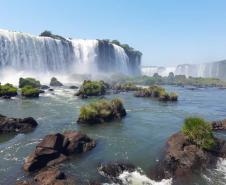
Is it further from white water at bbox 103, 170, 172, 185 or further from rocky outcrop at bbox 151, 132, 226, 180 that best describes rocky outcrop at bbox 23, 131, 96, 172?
rocky outcrop at bbox 151, 132, 226, 180

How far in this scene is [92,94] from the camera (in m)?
68.9

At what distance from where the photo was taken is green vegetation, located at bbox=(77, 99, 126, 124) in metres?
38.5

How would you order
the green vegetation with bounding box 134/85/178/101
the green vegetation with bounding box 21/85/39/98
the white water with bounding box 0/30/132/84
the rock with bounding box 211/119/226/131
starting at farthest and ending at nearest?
the white water with bounding box 0/30/132/84, the green vegetation with bounding box 134/85/178/101, the green vegetation with bounding box 21/85/39/98, the rock with bounding box 211/119/226/131

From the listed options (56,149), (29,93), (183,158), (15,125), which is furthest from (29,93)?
(183,158)

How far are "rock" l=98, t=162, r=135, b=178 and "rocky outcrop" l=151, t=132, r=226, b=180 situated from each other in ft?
6.50

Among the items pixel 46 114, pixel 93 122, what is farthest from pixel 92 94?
pixel 93 122

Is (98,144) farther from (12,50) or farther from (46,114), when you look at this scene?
(12,50)

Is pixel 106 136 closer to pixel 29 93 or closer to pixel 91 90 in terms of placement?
pixel 29 93

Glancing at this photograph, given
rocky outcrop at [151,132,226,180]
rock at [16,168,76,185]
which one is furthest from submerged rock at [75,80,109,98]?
rock at [16,168,76,185]

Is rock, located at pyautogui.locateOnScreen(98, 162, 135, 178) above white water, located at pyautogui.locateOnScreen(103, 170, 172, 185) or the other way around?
above

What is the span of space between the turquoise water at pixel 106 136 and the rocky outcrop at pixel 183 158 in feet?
2.93

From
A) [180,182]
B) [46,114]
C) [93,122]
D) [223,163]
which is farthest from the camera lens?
[46,114]

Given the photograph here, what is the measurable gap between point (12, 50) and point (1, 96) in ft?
126

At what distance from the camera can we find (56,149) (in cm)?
2506
